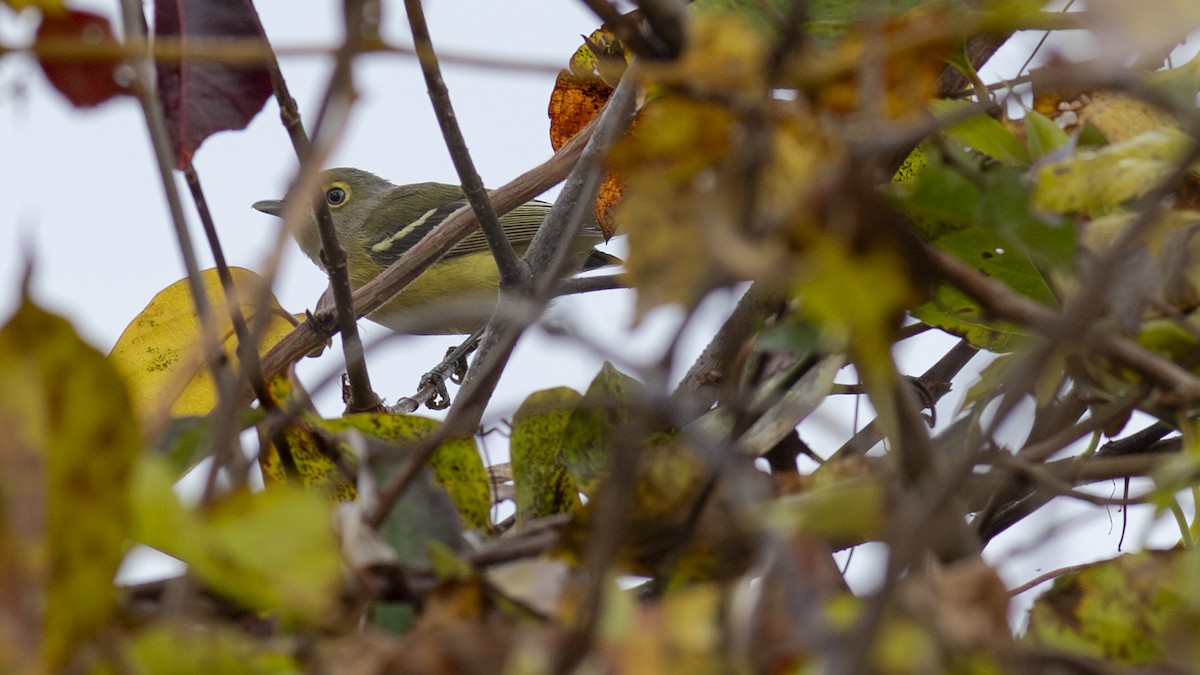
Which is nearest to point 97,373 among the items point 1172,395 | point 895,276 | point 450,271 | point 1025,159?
point 895,276

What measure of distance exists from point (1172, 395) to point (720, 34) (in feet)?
1.13

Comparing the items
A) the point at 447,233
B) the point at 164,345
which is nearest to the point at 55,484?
the point at 164,345

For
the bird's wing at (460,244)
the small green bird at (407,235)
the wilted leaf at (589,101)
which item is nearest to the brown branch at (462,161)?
the wilted leaf at (589,101)

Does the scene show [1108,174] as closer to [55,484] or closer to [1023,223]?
[1023,223]

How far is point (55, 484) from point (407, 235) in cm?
617

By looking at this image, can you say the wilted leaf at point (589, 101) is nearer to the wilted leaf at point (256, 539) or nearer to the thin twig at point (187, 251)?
the thin twig at point (187, 251)

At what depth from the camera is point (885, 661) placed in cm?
46

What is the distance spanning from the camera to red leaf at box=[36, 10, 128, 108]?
656 mm

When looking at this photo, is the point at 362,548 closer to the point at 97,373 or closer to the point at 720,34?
the point at 97,373

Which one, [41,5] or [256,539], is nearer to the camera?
[256,539]

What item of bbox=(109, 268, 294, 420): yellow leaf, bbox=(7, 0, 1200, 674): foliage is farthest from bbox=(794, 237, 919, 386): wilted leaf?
bbox=(109, 268, 294, 420): yellow leaf

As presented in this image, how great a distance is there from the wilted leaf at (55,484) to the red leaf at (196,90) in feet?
1.68

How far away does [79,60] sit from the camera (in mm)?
646

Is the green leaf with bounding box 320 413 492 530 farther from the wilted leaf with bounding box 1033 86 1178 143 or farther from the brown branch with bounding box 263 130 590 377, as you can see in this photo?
the brown branch with bounding box 263 130 590 377
